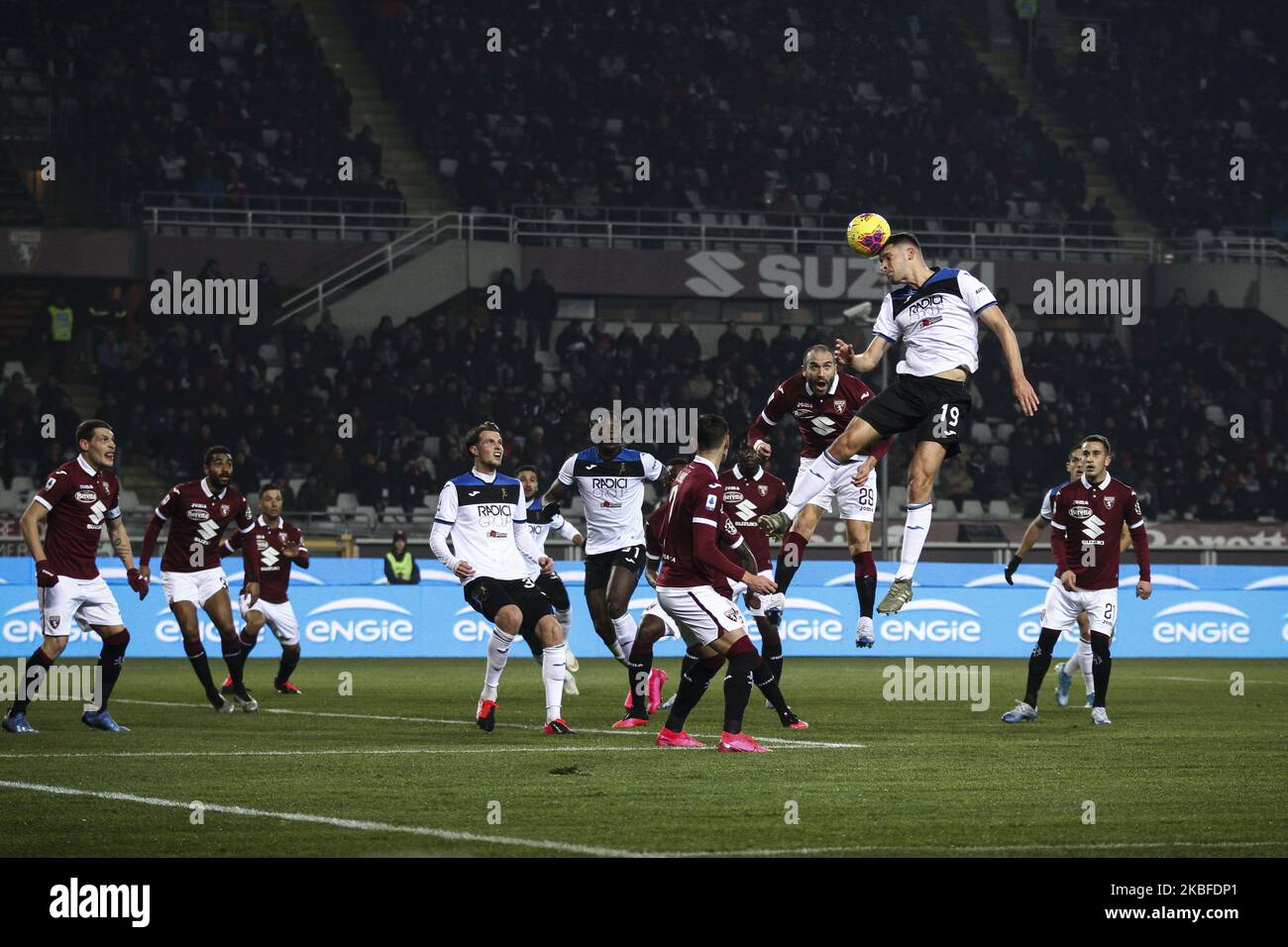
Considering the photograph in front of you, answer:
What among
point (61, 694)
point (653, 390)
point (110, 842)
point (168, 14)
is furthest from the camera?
point (168, 14)

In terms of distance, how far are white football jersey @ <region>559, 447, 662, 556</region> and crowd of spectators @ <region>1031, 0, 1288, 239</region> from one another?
2809 centimetres

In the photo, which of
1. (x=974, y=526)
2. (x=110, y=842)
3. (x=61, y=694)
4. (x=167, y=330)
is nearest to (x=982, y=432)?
(x=974, y=526)

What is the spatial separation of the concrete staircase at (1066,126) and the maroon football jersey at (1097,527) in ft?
88.7

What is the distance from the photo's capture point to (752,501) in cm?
1645

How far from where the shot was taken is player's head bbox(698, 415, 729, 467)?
1188 cm

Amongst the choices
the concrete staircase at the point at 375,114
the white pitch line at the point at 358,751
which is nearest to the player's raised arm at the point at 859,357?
the white pitch line at the point at 358,751

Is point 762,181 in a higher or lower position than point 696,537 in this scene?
higher

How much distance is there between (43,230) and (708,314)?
550 inches

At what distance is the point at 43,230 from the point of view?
33906mm

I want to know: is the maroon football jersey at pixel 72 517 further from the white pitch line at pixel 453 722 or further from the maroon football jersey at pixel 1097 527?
the maroon football jersey at pixel 1097 527

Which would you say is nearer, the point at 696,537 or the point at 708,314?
the point at 696,537

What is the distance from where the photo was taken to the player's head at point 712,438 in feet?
39.0

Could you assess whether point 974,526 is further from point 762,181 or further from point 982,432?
point 762,181

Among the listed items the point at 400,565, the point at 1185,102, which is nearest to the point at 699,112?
the point at 1185,102
